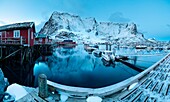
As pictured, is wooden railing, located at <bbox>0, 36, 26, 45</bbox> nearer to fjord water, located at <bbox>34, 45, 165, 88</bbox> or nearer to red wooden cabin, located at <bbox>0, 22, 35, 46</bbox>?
red wooden cabin, located at <bbox>0, 22, 35, 46</bbox>

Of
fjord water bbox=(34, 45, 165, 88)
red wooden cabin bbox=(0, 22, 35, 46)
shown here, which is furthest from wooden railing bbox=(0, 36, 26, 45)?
fjord water bbox=(34, 45, 165, 88)

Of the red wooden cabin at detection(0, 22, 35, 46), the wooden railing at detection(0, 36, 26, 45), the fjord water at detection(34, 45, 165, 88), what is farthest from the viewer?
the red wooden cabin at detection(0, 22, 35, 46)

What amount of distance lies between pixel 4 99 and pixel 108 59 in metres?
20.9

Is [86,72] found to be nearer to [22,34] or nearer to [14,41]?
[14,41]

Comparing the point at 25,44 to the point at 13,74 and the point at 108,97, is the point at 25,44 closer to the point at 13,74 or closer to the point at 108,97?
the point at 13,74

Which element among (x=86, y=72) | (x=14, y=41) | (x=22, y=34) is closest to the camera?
(x=86, y=72)

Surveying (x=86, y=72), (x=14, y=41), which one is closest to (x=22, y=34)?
(x=14, y=41)

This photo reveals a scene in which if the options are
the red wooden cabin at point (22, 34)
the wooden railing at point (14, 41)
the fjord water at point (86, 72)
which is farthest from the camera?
the red wooden cabin at point (22, 34)

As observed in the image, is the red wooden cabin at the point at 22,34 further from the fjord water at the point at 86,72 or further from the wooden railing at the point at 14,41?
the fjord water at the point at 86,72

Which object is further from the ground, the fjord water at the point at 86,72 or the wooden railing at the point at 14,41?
the wooden railing at the point at 14,41

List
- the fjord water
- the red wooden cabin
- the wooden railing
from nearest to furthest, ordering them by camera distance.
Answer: the fjord water
the wooden railing
the red wooden cabin

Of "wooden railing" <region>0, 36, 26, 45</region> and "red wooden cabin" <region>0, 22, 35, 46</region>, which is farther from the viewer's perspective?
"red wooden cabin" <region>0, 22, 35, 46</region>

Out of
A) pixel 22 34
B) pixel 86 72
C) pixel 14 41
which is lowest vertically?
pixel 86 72

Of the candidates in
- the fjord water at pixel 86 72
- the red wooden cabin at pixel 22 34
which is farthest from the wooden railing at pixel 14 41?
the fjord water at pixel 86 72
